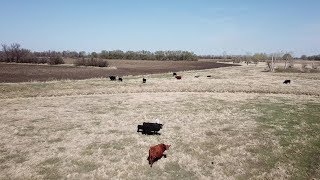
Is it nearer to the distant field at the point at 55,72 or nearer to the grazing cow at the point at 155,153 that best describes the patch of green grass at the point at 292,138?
the grazing cow at the point at 155,153

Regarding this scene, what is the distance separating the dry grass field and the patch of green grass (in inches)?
1.6

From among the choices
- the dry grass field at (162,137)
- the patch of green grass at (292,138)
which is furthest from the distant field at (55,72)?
the patch of green grass at (292,138)

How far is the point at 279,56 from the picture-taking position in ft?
285

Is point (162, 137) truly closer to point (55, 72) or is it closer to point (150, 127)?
→ point (150, 127)

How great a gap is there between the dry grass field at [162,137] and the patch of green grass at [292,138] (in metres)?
0.04

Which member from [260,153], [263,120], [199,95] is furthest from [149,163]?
[199,95]

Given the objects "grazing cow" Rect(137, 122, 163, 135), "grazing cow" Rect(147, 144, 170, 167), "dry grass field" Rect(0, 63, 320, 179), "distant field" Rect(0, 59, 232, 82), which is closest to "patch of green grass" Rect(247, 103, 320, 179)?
"dry grass field" Rect(0, 63, 320, 179)

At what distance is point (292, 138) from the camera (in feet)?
53.6

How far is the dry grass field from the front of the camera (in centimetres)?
1258

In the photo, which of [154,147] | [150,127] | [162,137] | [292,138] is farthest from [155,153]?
[292,138]

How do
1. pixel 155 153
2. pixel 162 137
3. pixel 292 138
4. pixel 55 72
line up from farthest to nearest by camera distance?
1. pixel 55 72
2. pixel 162 137
3. pixel 292 138
4. pixel 155 153

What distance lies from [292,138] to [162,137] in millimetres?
6755

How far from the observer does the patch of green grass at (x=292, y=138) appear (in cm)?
1311

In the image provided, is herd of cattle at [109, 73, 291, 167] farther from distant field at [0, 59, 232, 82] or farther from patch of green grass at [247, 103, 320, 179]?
distant field at [0, 59, 232, 82]
